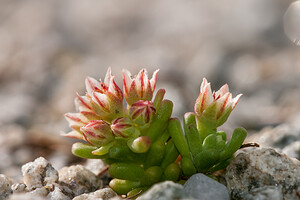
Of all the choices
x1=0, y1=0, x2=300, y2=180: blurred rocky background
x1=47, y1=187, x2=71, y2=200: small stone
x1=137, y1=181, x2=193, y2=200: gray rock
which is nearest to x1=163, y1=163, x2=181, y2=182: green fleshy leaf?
x1=137, y1=181, x2=193, y2=200: gray rock

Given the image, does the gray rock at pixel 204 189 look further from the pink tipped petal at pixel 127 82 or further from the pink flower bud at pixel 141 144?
the pink tipped petal at pixel 127 82

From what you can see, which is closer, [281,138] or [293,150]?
[293,150]

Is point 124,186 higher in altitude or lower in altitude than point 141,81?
lower

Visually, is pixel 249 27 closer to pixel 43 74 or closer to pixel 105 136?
pixel 43 74

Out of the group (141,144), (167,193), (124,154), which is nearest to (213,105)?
(141,144)

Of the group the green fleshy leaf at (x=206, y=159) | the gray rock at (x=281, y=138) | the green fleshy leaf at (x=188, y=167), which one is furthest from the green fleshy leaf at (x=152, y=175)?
the gray rock at (x=281, y=138)

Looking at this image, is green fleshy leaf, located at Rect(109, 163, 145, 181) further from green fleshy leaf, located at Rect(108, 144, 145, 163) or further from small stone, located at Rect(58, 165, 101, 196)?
small stone, located at Rect(58, 165, 101, 196)

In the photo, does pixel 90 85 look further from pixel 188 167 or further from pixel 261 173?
pixel 261 173
